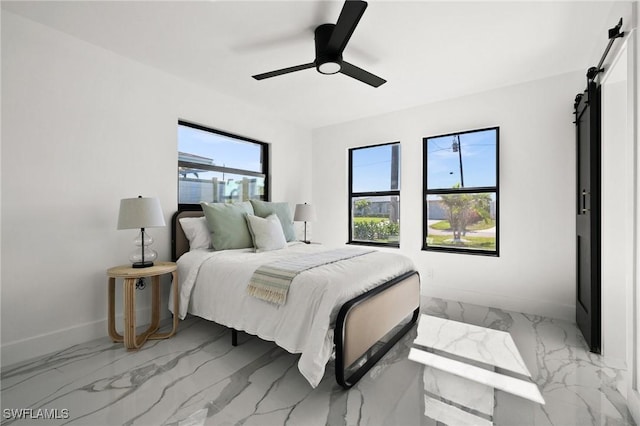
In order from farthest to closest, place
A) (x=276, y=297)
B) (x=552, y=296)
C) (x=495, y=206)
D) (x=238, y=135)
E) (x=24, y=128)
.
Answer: (x=238, y=135) → (x=495, y=206) → (x=552, y=296) → (x=24, y=128) → (x=276, y=297)

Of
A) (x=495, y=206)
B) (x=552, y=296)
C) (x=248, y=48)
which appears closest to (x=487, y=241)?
(x=495, y=206)

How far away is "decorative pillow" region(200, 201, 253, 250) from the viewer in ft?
9.98

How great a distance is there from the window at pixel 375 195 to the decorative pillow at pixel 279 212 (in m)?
1.32

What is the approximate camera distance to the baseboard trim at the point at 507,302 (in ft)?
10.2

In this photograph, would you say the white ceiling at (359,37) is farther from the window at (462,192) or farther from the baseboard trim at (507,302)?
the baseboard trim at (507,302)

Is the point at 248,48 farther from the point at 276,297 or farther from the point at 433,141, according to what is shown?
the point at 433,141

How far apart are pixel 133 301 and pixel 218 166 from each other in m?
1.91

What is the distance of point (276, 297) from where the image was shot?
2.08m

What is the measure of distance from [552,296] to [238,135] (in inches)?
161

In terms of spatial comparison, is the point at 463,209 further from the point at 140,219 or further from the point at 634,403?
the point at 140,219

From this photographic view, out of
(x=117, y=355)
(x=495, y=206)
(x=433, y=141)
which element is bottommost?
(x=117, y=355)

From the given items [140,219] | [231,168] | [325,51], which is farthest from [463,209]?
[140,219]

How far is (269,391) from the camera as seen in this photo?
1.88 metres

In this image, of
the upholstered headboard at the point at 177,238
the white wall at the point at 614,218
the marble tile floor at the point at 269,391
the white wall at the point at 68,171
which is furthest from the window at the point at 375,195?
the white wall at the point at 68,171
